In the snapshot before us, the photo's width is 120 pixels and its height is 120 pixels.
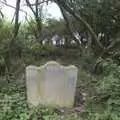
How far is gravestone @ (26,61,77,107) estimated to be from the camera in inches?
187

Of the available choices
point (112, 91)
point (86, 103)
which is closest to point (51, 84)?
point (86, 103)

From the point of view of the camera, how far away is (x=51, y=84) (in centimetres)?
475

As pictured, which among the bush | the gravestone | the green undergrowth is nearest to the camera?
the green undergrowth

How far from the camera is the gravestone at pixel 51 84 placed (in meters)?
4.75

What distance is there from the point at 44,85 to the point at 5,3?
401cm

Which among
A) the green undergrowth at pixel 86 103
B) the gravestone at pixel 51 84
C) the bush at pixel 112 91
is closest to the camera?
the green undergrowth at pixel 86 103

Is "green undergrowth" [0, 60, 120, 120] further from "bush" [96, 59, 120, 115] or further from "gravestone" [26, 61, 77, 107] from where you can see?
"gravestone" [26, 61, 77, 107]

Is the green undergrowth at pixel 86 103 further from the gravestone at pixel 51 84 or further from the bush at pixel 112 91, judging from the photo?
the gravestone at pixel 51 84

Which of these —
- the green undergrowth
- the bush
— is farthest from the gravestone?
the bush

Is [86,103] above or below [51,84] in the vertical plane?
below

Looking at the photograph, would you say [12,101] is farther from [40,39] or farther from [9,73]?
[40,39]

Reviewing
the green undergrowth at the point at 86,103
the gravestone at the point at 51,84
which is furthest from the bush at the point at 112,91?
the gravestone at the point at 51,84

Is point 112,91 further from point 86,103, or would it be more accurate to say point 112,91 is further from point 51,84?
point 51,84

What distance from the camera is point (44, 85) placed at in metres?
4.77
